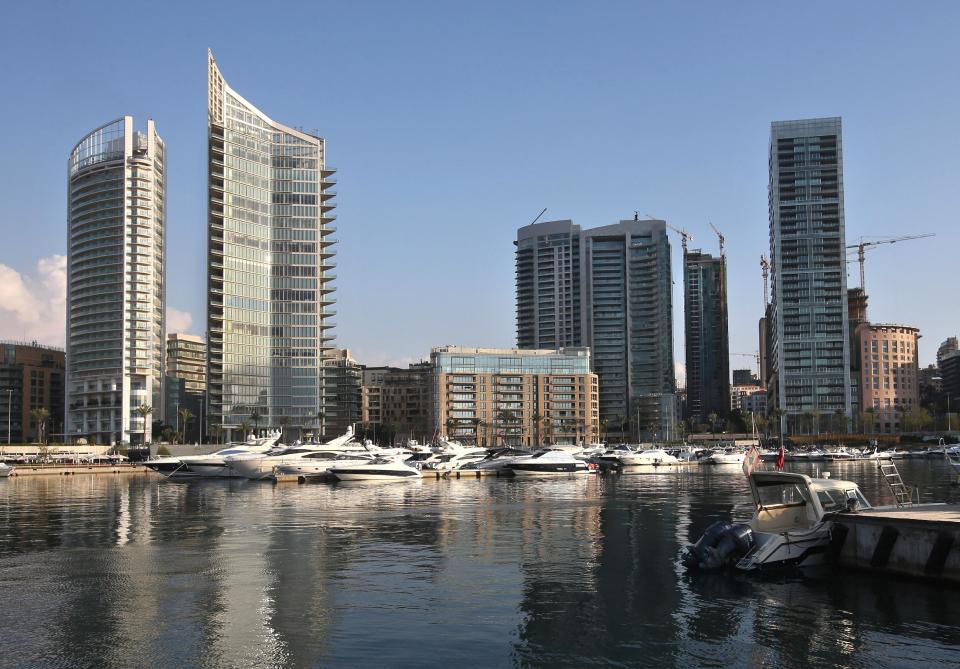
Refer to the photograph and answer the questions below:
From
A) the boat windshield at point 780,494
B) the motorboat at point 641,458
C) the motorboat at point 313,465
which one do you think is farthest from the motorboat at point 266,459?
the boat windshield at point 780,494

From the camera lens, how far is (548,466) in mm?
130875

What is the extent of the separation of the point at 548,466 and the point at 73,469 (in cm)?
7996

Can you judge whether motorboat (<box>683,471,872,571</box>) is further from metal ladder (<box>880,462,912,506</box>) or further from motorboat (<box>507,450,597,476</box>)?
motorboat (<box>507,450,597,476</box>)

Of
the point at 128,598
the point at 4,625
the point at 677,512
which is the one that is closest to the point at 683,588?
the point at 128,598

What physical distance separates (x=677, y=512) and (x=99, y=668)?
50.1m

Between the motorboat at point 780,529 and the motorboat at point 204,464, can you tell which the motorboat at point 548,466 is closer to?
the motorboat at point 204,464

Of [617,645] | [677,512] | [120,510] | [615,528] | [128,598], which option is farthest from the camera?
[120,510]

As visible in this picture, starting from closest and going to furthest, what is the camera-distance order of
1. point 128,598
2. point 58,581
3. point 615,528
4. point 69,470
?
1. point 128,598
2. point 58,581
3. point 615,528
4. point 69,470

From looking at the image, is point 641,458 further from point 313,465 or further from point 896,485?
point 896,485

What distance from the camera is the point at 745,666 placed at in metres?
27.1

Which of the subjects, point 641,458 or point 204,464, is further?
point 641,458

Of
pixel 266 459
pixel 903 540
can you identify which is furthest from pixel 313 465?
pixel 903 540

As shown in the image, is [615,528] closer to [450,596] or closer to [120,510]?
[450,596]

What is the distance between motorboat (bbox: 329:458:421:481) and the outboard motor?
69466mm
